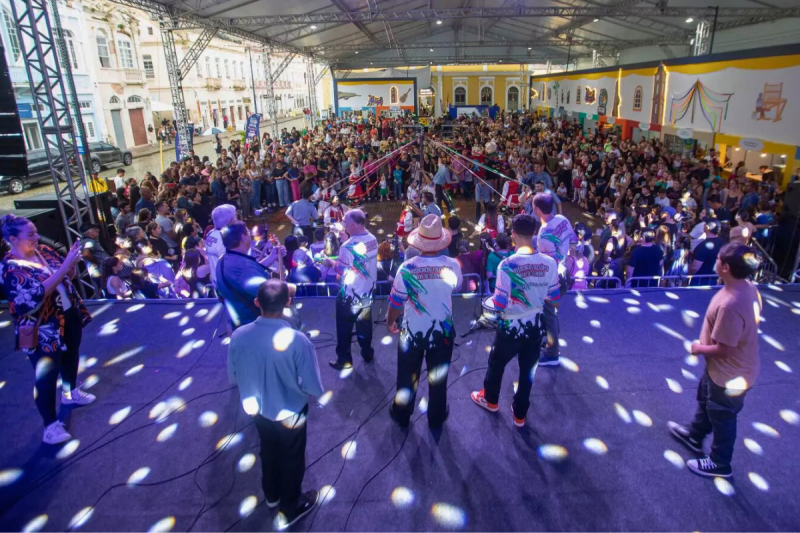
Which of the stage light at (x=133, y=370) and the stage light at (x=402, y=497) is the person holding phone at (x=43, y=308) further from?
the stage light at (x=402, y=497)

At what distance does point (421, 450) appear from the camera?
3.02 metres

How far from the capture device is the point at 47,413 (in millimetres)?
3146

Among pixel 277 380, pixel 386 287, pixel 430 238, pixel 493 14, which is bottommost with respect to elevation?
pixel 386 287

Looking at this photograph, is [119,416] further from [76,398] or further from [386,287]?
[386,287]

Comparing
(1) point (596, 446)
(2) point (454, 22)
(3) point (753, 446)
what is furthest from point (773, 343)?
(2) point (454, 22)

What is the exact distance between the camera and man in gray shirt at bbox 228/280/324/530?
2.22 m

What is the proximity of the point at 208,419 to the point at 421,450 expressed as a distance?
156 cm

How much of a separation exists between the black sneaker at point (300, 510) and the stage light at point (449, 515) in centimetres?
67

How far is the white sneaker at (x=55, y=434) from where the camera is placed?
3130 mm

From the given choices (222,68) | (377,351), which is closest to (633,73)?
(377,351)

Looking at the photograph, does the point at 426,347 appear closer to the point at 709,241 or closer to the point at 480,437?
the point at 480,437

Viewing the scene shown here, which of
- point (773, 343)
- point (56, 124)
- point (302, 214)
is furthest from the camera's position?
point (302, 214)

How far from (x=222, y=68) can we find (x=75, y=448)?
38.4 m

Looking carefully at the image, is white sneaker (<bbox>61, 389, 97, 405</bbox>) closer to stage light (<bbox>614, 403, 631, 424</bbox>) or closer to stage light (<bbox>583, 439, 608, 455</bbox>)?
stage light (<bbox>583, 439, 608, 455</bbox>)
